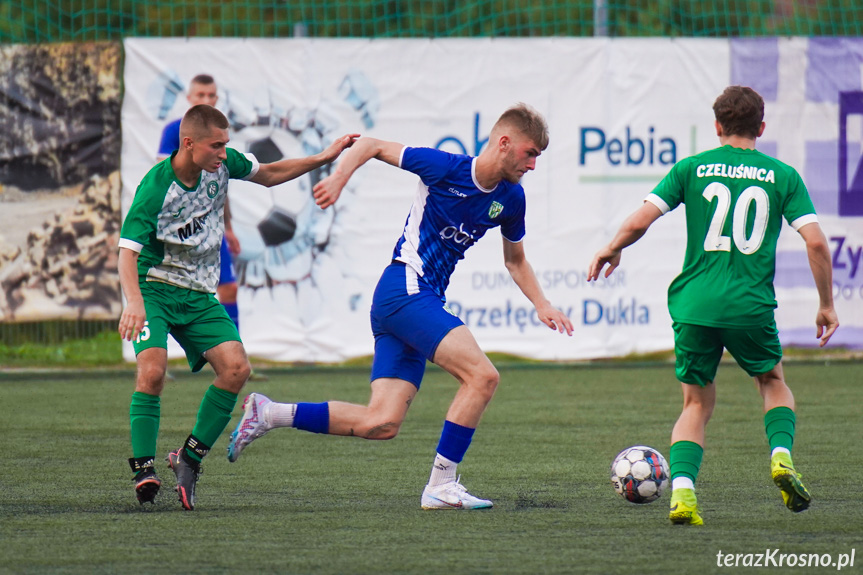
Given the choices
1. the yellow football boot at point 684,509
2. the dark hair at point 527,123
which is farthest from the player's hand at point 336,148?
the yellow football boot at point 684,509

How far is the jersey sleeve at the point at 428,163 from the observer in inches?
200

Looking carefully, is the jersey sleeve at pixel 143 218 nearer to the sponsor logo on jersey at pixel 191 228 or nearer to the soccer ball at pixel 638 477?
the sponsor logo on jersey at pixel 191 228

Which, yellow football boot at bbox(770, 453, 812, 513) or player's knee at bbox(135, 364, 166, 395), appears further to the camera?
player's knee at bbox(135, 364, 166, 395)

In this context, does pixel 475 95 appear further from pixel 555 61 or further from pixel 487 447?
pixel 487 447

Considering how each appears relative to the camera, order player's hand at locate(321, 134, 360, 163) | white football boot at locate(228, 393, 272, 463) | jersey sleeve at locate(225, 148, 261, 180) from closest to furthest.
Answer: white football boot at locate(228, 393, 272, 463) < player's hand at locate(321, 134, 360, 163) < jersey sleeve at locate(225, 148, 261, 180)

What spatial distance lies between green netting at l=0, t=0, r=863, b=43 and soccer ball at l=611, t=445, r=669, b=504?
381 inches

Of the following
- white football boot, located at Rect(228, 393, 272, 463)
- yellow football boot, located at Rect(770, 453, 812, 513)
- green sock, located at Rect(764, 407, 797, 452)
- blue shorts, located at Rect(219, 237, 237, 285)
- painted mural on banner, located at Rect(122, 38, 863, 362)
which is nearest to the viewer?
yellow football boot, located at Rect(770, 453, 812, 513)

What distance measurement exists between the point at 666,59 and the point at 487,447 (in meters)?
6.11

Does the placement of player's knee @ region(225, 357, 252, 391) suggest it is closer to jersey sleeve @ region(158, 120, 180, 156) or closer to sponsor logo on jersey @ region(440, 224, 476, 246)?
sponsor logo on jersey @ region(440, 224, 476, 246)

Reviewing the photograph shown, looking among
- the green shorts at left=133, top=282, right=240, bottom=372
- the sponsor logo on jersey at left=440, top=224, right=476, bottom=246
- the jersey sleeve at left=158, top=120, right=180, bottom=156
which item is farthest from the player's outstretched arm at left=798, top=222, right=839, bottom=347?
the jersey sleeve at left=158, top=120, right=180, bottom=156

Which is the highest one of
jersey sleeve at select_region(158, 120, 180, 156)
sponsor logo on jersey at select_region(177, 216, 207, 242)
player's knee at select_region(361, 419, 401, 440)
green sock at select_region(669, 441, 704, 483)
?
jersey sleeve at select_region(158, 120, 180, 156)

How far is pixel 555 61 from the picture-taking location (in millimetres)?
11664

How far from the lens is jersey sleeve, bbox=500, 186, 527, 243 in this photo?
204 inches

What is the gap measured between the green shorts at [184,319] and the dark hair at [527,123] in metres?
1.41
